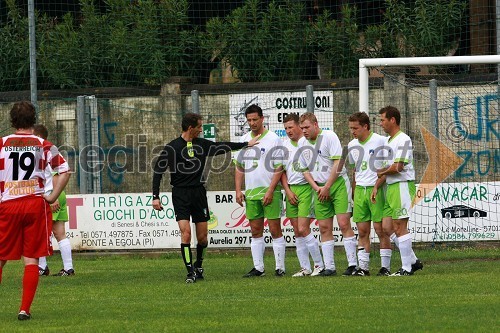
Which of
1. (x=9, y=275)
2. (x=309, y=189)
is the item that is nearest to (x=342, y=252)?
(x=309, y=189)

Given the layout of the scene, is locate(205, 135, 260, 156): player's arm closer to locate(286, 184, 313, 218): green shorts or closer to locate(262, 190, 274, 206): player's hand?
locate(262, 190, 274, 206): player's hand

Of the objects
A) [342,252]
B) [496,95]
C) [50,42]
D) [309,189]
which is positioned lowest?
[342,252]

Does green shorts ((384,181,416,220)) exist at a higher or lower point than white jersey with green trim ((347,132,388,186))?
lower

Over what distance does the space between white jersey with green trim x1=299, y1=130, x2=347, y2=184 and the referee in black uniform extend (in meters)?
0.89

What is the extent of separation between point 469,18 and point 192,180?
34.3ft

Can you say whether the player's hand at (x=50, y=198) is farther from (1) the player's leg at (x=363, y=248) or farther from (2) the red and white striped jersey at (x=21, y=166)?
(1) the player's leg at (x=363, y=248)

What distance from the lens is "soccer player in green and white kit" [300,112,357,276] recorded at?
14656 mm

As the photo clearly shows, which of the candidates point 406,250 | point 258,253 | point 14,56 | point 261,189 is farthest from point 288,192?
point 14,56

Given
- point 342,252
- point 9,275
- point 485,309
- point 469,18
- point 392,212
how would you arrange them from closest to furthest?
point 485,309
point 392,212
point 9,275
point 342,252
point 469,18

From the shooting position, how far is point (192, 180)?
14656 mm

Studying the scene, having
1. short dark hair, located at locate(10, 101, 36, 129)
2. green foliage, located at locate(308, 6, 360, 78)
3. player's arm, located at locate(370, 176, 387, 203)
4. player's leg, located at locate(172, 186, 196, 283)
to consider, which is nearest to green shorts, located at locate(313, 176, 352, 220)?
player's arm, located at locate(370, 176, 387, 203)

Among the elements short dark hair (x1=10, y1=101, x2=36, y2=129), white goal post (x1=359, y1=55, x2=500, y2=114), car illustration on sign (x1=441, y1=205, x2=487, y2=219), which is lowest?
car illustration on sign (x1=441, y1=205, x2=487, y2=219)

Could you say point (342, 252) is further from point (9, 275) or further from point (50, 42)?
point (50, 42)

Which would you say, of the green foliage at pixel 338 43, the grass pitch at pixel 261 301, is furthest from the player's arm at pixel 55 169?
the green foliage at pixel 338 43
